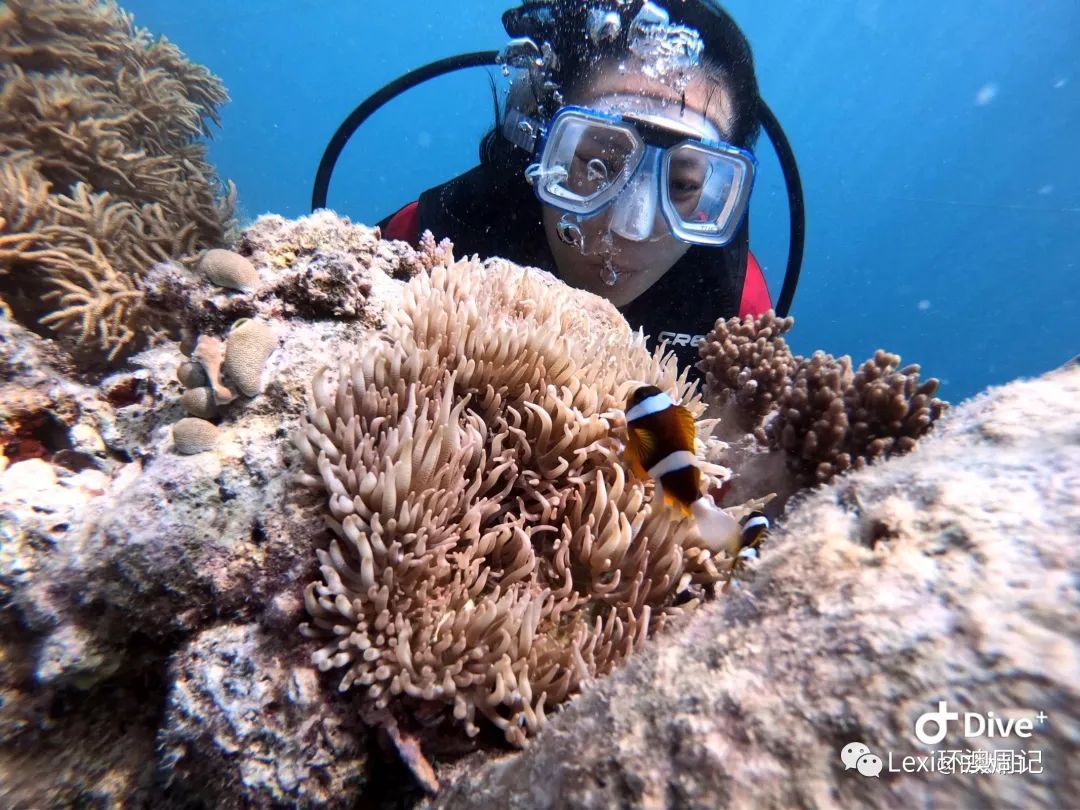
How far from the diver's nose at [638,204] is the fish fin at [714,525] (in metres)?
2.97

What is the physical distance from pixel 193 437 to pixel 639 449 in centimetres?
160

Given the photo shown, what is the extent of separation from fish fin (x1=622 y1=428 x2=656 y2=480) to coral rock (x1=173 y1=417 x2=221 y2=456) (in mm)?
1511

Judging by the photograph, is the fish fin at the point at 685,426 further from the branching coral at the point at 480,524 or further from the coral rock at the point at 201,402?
the coral rock at the point at 201,402

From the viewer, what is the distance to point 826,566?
1.20 meters

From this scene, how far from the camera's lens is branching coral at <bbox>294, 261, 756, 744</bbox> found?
1.67m

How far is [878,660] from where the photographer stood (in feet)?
3.23

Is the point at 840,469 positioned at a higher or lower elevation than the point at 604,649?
higher

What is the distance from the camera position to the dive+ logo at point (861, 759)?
0.91 meters

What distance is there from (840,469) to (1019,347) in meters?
111

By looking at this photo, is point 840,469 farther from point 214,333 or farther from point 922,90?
point 922,90

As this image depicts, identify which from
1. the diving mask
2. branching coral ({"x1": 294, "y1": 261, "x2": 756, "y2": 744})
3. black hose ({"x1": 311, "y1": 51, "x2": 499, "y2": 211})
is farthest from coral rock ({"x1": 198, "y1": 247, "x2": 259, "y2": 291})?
black hose ({"x1": 311, "y1": 51, "x2": 499, "y2": 211})

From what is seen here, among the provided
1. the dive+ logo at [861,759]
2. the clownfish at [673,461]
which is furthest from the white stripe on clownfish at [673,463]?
the dive+ logo at [861,759]

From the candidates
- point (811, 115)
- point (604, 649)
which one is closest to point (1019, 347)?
point (811, 115)

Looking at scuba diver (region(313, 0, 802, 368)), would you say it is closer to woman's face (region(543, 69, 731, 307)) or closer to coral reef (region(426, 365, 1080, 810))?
woman's face (region(543, 69, 731, 307))
